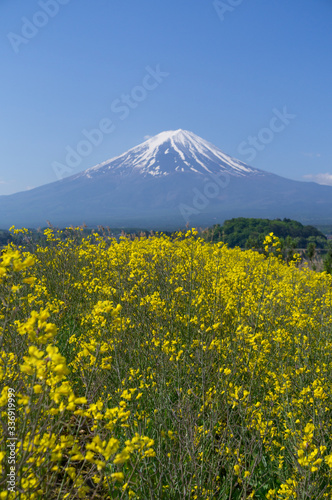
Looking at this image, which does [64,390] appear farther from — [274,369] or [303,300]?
[303,300]

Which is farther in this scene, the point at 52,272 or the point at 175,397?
the point at 52,272

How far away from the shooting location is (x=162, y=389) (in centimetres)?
285

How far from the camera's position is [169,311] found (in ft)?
13.4

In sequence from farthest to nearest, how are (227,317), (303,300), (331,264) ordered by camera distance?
(331,264), (303,300), (227,317)

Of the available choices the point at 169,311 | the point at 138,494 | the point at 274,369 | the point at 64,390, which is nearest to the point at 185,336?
the point at 169,311

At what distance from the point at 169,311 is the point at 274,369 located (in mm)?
1321

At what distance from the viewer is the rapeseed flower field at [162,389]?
1580 millimetres

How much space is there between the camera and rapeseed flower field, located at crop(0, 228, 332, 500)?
5.18ft

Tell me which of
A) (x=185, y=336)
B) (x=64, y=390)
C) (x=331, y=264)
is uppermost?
(x=64, y=390)

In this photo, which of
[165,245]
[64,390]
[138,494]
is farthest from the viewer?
[165,245]

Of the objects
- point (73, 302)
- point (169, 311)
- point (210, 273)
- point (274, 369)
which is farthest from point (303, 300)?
point (73, 302)

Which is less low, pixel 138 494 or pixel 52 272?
pixel 52 272

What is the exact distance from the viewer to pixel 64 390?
4.62 feet

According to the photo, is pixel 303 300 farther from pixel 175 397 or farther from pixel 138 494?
pixel 138 494
